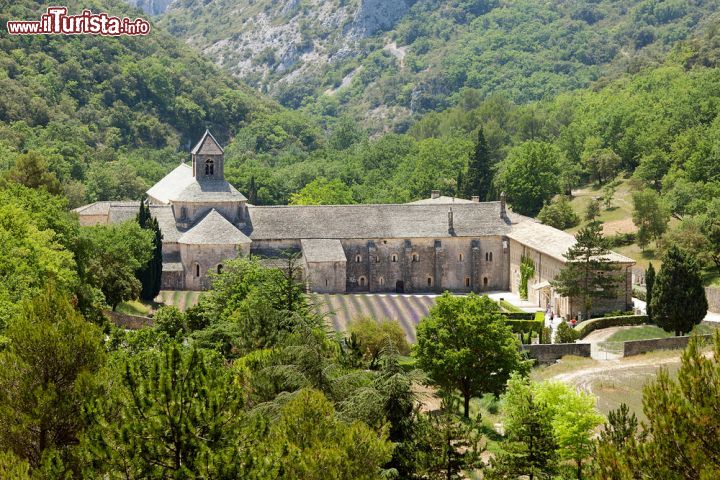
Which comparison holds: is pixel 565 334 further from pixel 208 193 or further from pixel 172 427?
pixel 172 427

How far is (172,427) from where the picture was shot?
27.8m

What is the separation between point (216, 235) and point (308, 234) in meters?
8.07

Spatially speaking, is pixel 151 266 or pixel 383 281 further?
pixel 383 281

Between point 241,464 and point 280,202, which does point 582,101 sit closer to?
point 280,202

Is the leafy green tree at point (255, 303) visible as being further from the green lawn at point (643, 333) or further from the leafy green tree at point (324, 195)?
the leafy green tree at point (324, 195)

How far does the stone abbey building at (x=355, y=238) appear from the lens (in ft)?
287

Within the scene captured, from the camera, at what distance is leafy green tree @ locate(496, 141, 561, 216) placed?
120 m

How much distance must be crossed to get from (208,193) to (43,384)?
60.6 meters

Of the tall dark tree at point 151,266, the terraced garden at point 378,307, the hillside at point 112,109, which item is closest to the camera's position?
the terraced garden at point 378,307

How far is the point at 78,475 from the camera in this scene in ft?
97.9

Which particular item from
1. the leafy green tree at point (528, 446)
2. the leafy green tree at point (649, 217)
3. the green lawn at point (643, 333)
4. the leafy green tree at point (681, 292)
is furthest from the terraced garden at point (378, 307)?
the leafy green tree at point (528, 446)

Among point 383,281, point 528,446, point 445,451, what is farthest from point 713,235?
point 445,451

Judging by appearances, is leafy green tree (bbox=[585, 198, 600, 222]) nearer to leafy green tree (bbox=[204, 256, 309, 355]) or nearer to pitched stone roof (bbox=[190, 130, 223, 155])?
pitched stone roof (bbox=[190, 130, 223, 155])

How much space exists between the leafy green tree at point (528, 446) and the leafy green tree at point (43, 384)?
50.7 feet
